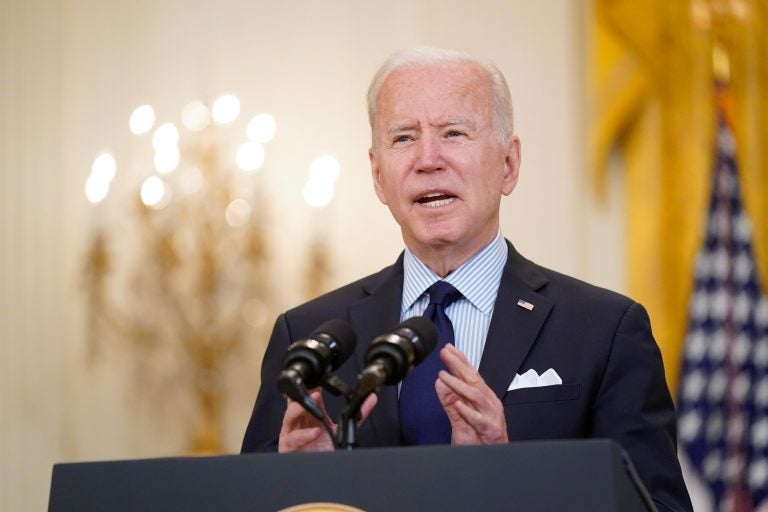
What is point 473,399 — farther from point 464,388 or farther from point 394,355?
point 394,355

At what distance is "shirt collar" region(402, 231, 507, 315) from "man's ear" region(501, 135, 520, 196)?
127 mm

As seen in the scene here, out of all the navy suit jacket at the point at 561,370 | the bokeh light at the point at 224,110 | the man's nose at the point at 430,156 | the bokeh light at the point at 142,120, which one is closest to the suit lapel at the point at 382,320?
the navy suit jacket at the point at 561,370

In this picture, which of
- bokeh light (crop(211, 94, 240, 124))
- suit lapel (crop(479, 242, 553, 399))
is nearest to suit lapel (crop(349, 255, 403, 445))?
suit lapel (crop(479, 242, 553, 399))

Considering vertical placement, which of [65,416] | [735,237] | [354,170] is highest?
[354,170]

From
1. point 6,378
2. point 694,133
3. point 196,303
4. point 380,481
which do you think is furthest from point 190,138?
point 380,481

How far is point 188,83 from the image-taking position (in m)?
6.57

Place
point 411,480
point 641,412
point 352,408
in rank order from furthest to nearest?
1. point 641,412
2. point 352,408
3. point 411,480

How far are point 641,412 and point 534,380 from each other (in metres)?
0.24

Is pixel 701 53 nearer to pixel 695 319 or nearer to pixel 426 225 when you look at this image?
pixel 695 319

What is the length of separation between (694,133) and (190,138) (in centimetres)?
245

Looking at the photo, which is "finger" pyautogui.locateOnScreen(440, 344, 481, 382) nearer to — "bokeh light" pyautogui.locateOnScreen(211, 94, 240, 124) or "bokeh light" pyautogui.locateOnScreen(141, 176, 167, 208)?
"bokeh light" pyautogui.locateOnScreen(141, 176, 167, 208)

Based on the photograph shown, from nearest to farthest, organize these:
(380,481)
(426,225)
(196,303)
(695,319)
A: (380,481) → (426,225) → (695,319) → (196,303)

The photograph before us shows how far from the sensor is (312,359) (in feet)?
7.12

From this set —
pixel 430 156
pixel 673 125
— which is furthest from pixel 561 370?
pixel 673 125
